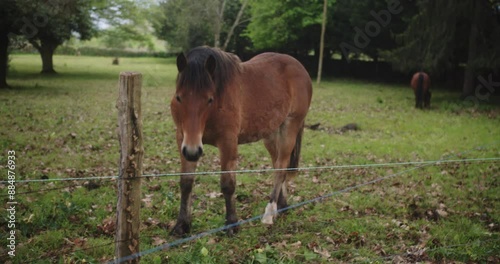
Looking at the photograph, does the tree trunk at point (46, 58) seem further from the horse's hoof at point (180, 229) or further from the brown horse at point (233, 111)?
the horse's hoof at point (180, 229)

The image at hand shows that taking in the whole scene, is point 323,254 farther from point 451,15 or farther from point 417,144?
point 451,15

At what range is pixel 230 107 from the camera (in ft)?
14.1

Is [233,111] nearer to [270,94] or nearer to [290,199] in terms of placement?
[270,94]

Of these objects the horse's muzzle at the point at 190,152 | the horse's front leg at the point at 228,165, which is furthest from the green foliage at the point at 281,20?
the horse's muzzle at the point at 190,152

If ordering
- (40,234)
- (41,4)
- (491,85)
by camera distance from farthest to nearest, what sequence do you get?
(491,85), (41,4), (40,234)

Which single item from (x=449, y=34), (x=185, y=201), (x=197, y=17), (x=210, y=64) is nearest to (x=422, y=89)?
(x=449, y=34)

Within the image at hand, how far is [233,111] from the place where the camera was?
4.33 m

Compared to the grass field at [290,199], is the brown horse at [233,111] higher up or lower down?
higher up

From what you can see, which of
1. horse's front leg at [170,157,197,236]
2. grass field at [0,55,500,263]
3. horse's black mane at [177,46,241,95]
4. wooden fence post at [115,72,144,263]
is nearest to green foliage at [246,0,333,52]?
grass field at [0,55,500,263]

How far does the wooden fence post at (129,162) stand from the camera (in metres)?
2.90

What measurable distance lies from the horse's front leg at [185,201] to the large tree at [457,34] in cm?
1587

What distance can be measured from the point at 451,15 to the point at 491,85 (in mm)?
5955

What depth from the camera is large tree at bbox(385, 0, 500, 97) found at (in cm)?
1684

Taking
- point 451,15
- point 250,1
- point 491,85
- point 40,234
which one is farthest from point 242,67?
point 250,1
